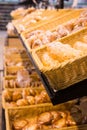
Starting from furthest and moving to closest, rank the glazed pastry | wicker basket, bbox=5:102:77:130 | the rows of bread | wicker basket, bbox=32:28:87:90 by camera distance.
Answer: wicker basket, bbox=5:102:77:130, the rows of bread, the glazed pastry, wicker basket, bbox=32:28:87:90

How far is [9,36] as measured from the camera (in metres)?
6.61

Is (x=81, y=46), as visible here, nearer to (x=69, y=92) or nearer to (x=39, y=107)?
(x=69, y=92)

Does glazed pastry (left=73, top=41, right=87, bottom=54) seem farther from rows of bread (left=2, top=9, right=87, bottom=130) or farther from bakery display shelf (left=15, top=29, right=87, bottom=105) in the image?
bakery display shelf (left=15, top=29, right=87, bottom=105)

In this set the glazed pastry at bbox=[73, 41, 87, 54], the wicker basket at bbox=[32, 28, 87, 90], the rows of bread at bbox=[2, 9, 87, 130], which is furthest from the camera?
the rows of bread at bbox=[2, 9, 87, 130]

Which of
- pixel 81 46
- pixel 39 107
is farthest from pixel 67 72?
pixel 39 107

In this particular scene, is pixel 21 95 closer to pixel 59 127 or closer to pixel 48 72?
pixel 59 127

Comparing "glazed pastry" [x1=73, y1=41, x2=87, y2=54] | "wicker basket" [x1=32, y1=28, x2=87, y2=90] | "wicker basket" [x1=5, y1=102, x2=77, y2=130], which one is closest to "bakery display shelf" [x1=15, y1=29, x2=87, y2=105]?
"wicker basket" [x1=32, y1=28, x2=87, y2=90]

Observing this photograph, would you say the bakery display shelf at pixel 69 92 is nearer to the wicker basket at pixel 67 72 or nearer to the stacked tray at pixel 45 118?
the wicker basket at pixel 67 72

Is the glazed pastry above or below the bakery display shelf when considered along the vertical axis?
above

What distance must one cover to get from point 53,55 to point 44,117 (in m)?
0.87

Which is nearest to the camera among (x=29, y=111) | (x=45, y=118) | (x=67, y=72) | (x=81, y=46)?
(x=67, y=72)

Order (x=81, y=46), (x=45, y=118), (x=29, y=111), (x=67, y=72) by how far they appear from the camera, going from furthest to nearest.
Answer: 1. (x=29, y=111)
2. (x=45, y=118)
3. (x=81, y=46)
4. (x=67, y=72)

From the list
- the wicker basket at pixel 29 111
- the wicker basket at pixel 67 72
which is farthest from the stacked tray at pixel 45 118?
the wicker basket at pixel 67 72

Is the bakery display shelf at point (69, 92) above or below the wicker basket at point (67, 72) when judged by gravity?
below
